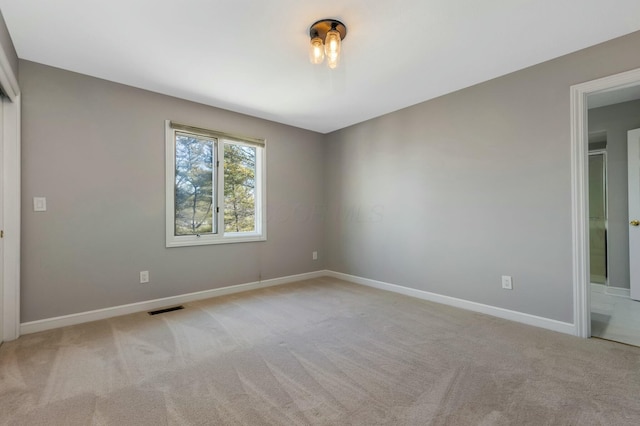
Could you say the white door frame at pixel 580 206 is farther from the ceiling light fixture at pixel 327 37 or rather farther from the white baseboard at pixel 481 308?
the ceiling light fixture at pixel 327 37

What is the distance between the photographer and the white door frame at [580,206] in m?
2.44

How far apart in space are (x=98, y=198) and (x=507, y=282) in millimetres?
4159

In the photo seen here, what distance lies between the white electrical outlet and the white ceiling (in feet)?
6.58

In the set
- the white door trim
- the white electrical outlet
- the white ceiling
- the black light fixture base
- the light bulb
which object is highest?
the white ceiling

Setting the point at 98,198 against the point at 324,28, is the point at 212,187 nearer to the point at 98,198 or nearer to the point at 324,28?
the point at 98,198

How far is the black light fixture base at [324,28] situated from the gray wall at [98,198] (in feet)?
6.77

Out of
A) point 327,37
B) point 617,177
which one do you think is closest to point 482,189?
point 617,177

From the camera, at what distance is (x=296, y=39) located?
2301 millimetres

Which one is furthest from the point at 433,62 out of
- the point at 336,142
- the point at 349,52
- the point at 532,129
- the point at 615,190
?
the point at 615,190

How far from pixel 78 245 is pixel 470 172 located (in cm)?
405

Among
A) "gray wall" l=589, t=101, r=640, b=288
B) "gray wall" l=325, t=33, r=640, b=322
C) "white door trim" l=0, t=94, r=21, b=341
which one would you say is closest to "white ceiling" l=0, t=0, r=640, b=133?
"gray wall" l=325, t=33, r=640, b=322

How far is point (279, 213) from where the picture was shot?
4406 millimetres

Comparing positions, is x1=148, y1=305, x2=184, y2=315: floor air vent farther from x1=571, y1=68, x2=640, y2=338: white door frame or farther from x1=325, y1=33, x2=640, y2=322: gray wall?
x1=571, y1=68, x2=640, y2=338: white door frame

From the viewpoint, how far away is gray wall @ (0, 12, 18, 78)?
2043mm
